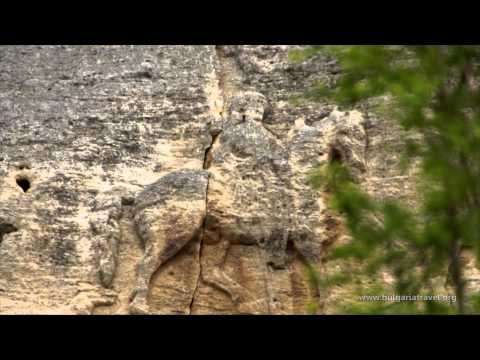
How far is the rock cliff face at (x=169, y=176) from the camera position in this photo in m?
10.8

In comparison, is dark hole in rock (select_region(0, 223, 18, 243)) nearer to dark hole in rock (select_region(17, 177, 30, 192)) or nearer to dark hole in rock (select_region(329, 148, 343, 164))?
dark hole in rock (select_region(17, 177, 30, 192))

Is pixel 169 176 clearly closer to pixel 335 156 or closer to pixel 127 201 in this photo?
pixel 127 201

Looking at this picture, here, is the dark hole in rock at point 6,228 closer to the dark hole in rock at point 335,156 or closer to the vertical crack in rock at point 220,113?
the vertical crack in rock at point 220,113

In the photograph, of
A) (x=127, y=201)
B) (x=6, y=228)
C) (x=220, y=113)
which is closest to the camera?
(x=6, y=228)

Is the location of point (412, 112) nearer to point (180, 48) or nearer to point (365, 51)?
point (365, 51)

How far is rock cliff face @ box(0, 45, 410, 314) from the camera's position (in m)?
10.8

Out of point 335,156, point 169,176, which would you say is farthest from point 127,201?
point 335,156

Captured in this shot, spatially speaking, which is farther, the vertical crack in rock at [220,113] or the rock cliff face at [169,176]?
the vertical crack in rock at [220,113]

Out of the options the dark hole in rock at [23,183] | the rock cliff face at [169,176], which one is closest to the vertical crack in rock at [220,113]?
the rock cliff face at [169,176]

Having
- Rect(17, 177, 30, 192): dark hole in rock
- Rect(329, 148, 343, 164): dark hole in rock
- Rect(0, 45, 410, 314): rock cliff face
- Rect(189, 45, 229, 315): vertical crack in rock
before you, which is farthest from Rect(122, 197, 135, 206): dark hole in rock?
Rect(329, 148, 343, 164): dark hole in rock

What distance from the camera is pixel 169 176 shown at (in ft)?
36.7

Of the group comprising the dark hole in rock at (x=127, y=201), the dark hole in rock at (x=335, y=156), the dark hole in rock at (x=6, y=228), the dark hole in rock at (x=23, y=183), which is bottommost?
the dark hole in rock at (x=6, y=228)

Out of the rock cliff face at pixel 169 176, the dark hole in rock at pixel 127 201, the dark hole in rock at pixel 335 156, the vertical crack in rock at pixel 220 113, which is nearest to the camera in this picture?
the rock cliff face at pixel 169 176

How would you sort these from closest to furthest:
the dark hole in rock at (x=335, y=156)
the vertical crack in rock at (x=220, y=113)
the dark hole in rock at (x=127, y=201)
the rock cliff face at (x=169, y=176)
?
the rock cliff face at (x=169, y=176), the vertical crack in rock at (x=220, y=113), the dark hole in rock at (x=127, y=201), the dark hole in rock at (x=335, y=156)
